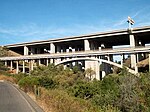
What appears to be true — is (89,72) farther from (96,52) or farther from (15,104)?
(15,104)

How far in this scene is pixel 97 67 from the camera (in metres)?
52.5

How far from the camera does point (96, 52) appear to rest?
4956 centimetres

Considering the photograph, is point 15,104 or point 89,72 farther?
point 89,72

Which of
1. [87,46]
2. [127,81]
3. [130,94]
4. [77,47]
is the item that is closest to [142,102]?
[130,94]

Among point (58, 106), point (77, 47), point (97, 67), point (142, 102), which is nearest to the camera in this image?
point (58, 106)

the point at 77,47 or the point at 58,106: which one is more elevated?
the point at 77,47

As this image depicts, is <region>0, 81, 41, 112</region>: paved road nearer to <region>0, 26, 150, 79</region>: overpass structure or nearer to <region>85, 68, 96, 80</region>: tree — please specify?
<region>0, 26, 150, 79</region>: overpass structure

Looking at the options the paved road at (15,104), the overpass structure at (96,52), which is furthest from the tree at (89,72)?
the paved road at (15,104)

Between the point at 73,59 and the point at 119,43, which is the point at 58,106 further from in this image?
the point at 119,43

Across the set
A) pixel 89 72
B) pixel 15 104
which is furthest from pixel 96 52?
pixel 15 104

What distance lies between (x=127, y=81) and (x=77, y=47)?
2202 inches

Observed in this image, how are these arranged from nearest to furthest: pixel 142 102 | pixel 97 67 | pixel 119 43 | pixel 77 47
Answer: pixel 142 102, pixel 97 67, pixel 119 43, pixel 77 47

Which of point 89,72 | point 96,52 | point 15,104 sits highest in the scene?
point 96,52

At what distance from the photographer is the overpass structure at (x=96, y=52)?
4700cm
